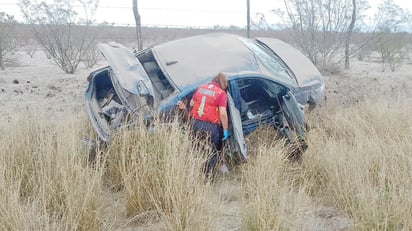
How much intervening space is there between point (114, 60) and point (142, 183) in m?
2.05

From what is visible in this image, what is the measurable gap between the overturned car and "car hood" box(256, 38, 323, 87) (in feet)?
0.08

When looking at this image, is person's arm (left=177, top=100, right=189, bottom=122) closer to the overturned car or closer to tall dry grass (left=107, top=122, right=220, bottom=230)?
the overturned car

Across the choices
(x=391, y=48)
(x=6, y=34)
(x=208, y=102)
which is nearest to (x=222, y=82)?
(x=208, y=102)

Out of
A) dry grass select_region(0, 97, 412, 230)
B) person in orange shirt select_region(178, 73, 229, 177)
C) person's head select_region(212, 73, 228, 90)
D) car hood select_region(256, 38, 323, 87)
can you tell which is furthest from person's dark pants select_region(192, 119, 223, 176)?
car hood select_region(256, 38, 323, 87)

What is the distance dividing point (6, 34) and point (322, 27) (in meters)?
10.9

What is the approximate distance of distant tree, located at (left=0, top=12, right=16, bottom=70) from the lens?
41.9ft

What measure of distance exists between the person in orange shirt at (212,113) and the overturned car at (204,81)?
158 mm

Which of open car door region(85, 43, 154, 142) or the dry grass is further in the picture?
open car door region(85, 43, 154, 142)

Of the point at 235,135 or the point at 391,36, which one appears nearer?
the point at 235,135

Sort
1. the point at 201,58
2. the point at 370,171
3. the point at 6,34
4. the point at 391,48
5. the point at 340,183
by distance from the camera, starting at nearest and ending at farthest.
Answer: the point at 340,183 → the point at 370,171 → the point at 201,58 → the point at 6,34 → the point at 391,48

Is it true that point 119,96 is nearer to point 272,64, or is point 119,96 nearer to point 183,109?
point 183,109

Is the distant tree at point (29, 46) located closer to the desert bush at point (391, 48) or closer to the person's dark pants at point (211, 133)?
the desert bush at point (391, 48)

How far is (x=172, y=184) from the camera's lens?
3.07 meters

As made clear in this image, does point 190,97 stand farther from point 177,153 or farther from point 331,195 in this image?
point 331,195
